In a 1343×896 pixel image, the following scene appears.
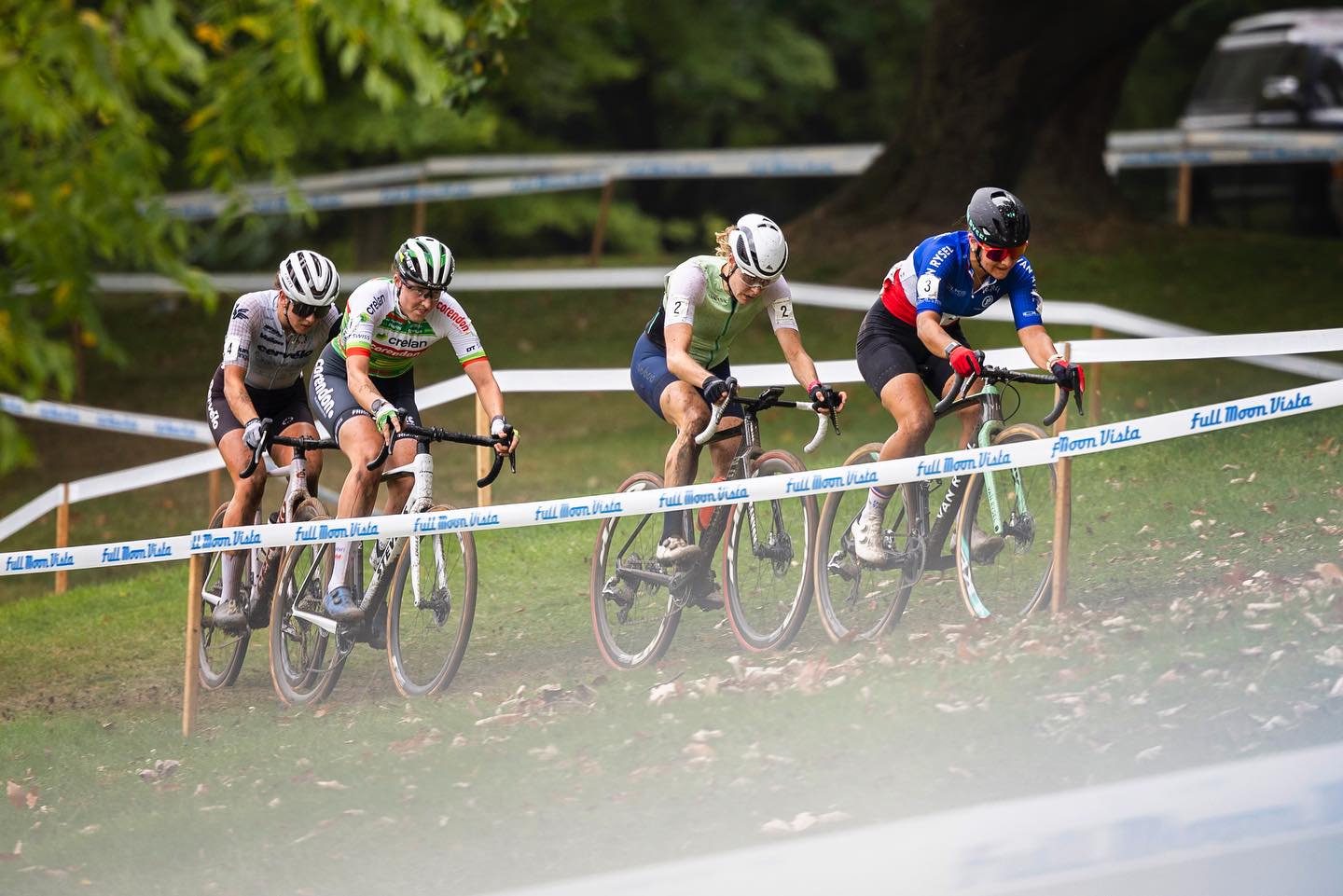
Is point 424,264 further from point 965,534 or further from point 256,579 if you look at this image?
point 965,534

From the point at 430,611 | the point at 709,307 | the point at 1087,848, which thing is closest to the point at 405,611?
the point at 430,611

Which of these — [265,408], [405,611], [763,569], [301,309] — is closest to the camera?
[763,569]

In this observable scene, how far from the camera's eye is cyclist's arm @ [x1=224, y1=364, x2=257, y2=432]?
27.7ft

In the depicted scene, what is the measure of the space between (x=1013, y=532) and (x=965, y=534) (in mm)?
225

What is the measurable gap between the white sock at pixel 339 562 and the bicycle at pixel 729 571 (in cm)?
120

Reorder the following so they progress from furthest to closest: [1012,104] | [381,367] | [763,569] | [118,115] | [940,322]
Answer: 1. [1012,104]
2. [381,367]
3. [763,569]
4. [940,322]
5. [118,115]

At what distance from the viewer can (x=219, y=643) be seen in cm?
876

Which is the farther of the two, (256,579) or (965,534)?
(256,579)

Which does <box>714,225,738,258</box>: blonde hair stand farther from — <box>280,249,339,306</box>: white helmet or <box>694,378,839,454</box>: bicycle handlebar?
<box>280,249,339,306</box>: white helmet

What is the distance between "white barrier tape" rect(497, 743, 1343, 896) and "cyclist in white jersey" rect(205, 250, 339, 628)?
452cm

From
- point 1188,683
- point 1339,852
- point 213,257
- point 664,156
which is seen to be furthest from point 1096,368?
point 213,257

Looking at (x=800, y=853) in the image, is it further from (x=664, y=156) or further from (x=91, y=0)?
(x=664, y=156)

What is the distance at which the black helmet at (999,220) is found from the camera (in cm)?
713

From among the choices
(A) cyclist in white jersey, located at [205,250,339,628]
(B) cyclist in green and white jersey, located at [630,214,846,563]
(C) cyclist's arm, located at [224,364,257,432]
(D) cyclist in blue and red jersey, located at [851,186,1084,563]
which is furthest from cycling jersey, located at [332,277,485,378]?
(D) cyclist in blue and red jersey, located at [851,186,1084,563]
